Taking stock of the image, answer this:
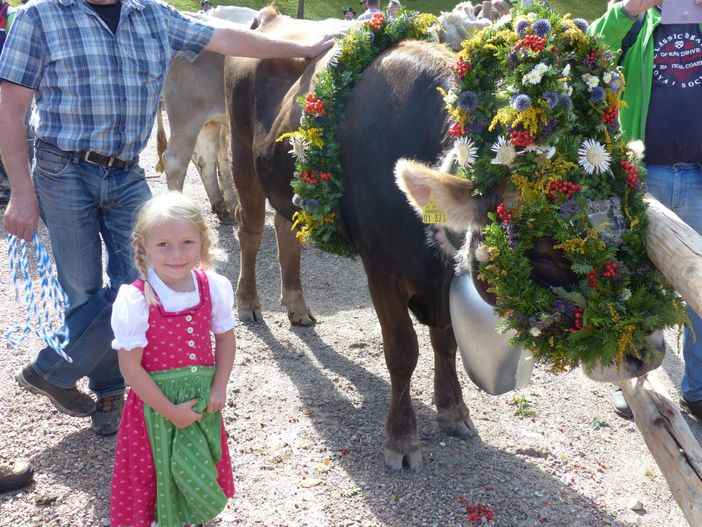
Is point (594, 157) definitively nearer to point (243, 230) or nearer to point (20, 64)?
point (20, 64)

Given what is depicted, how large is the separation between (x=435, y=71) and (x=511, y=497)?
1911mm

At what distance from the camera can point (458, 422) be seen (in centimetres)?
380

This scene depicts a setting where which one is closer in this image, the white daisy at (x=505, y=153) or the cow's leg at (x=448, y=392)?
the white daisy at (x=505, y=153)

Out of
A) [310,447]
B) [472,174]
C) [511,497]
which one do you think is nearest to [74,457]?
[310,447]

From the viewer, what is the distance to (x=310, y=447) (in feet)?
12.1

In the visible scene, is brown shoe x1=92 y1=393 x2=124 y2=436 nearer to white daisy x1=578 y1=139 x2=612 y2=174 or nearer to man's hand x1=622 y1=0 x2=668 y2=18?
white daisy x1=578 y1=139 x2=612 y2=174

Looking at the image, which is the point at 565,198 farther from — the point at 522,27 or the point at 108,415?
the point at 108,415

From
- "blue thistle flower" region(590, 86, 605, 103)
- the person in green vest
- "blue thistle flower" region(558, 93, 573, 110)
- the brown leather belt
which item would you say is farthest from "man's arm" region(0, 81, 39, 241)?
the person in green vest

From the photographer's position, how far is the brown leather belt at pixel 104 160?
3254 millimetres

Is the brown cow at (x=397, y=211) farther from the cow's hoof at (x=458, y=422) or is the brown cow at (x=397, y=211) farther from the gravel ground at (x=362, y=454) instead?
the gravel ground at (x=362, y=454)

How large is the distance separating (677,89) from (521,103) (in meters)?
1.35

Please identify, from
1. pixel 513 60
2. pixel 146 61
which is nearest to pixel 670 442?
pixel 513 60

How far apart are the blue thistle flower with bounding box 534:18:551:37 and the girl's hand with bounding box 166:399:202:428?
1793 mm

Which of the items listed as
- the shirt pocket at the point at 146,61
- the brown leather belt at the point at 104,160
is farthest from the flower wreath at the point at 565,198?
the brown leather belt at the point at 104,160
